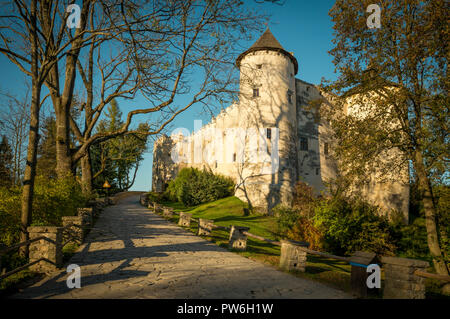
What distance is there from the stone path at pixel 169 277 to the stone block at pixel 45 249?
17.9 inches

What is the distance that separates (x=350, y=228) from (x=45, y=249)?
489 inches

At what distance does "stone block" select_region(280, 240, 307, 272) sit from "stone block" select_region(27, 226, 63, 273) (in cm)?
550

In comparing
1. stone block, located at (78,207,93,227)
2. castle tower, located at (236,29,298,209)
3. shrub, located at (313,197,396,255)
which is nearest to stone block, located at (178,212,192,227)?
stone block, located at (78,207,93,227)

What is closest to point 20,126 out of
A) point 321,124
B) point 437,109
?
Answer: point 437,109

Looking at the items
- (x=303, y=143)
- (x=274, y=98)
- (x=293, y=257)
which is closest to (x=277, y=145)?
(x=274, y=98)

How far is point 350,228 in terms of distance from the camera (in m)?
12.2

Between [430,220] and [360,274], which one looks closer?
[360,274]

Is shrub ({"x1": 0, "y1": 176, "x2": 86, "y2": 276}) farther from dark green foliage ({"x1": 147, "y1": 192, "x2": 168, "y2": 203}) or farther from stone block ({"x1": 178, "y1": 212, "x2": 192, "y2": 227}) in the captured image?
dark green foliage ({"x1": 147, "y1": 192, "x2": 168, "y2": 203})

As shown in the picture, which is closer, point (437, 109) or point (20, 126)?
point (437, 109)

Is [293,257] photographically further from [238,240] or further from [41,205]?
[41,205]
